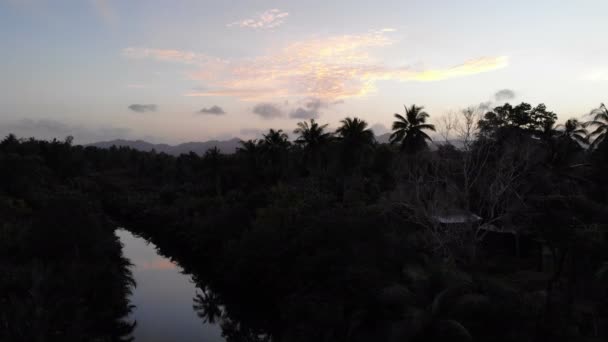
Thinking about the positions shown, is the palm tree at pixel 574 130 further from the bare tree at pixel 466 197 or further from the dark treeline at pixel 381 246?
the bare tree at pixel 466 197

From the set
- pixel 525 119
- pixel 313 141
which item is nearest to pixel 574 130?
pixel 525 119

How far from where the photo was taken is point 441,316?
49.8 feet

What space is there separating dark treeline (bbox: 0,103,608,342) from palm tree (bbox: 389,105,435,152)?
0.12 metres

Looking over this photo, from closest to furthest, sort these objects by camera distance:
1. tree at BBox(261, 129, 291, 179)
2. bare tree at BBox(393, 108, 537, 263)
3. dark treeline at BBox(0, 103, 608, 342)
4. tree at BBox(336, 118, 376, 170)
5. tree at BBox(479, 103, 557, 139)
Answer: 1. dark treeline at BBox(0, 103, 608, 342)
2. bare tree at BBox(393, 108, 537, 263)
3. tree at BBox(479, 103, 557, 139)
4. tree at BBox(336, 118, 376, 170)
5. tree at BBox(261, 129, 291, 179)

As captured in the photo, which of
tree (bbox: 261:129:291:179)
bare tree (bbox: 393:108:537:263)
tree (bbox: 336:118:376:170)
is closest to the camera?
bare tree (bbox: 393:108:537:263)

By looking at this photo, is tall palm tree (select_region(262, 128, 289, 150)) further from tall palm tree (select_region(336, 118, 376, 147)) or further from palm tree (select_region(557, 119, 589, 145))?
palm tree (select_region(557, 119, 589, 145))

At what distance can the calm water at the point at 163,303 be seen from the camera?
2391cm

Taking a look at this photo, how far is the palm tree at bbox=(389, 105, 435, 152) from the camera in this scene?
4059cm

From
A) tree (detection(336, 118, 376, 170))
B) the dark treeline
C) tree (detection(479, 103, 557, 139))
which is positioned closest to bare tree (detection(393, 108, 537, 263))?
the dark treeline

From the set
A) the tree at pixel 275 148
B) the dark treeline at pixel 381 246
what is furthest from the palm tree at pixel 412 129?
the tree at pixel 275 148

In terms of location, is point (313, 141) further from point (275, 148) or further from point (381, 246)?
point (381, 246)

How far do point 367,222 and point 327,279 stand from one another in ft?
10.6

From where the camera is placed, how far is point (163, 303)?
29.3 meters

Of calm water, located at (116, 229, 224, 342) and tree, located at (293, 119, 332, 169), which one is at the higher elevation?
tree, located at (293, 119, 332, 169)
